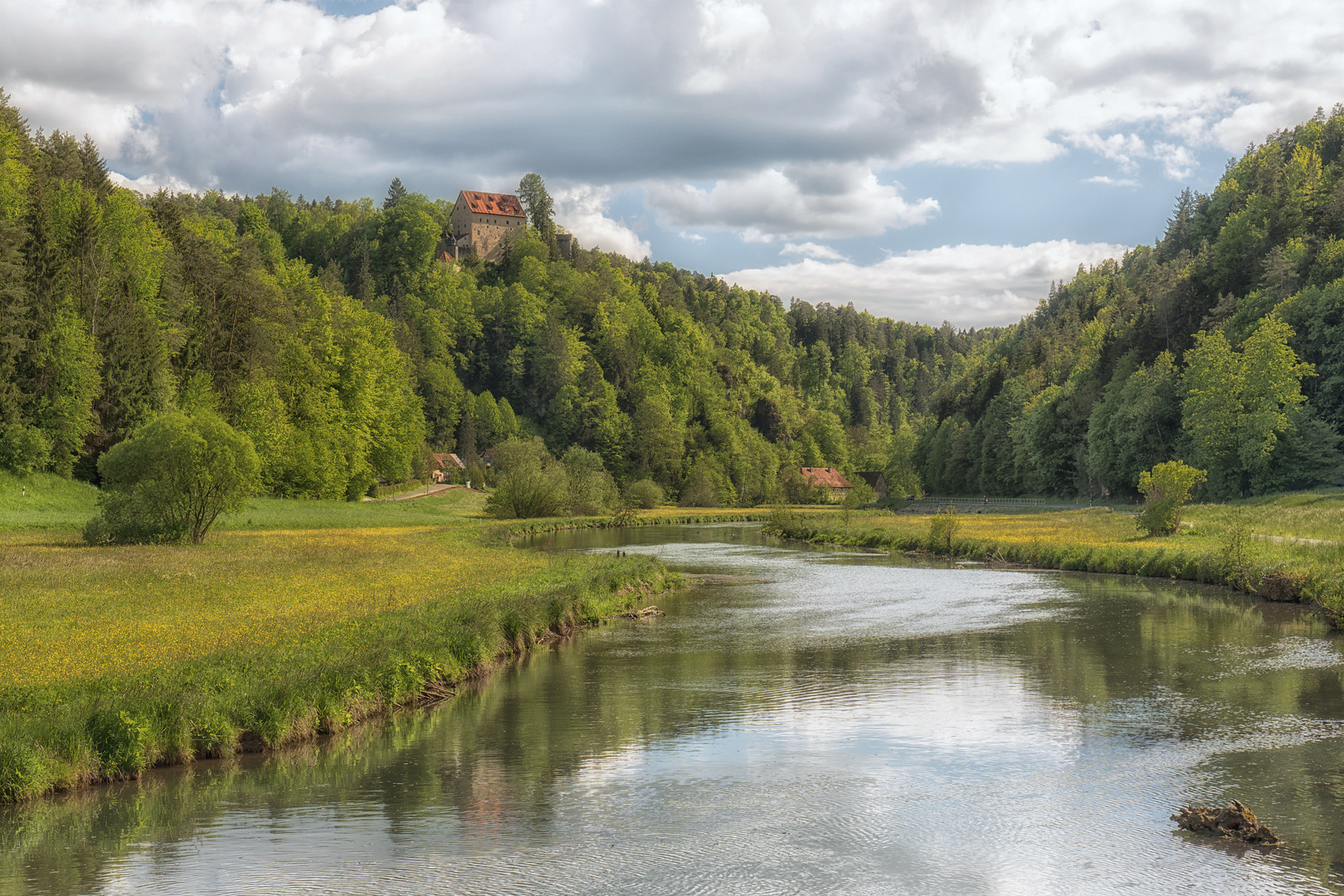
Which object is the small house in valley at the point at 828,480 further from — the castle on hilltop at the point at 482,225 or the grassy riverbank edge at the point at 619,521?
the castle on hilltop at the point at 482,225

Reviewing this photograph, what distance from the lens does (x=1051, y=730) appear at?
1803 cm

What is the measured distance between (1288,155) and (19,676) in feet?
477

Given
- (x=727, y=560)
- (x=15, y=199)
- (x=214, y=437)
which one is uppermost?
(x=15, y=199)

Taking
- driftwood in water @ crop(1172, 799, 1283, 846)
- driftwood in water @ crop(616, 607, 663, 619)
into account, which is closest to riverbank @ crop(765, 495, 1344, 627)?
driftwood in water @ crop(1172, 799, 1283, 846)

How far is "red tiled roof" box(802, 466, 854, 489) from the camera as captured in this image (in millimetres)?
157325

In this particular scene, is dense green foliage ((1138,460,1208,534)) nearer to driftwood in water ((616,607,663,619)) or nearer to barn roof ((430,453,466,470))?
driftwood in water ((616,607,663,619))

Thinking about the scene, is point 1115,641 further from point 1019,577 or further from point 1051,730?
point 1019,577

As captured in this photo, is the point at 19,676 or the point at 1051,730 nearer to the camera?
the point at 19,676

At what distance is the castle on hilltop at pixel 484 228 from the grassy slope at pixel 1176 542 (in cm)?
10824

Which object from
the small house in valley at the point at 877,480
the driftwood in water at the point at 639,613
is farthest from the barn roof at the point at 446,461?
the driftwood in water at the point at 639,613

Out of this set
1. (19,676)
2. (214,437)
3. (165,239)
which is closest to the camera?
(19,676)

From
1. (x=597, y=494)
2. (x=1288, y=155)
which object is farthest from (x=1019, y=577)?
(x=1288, y=155)

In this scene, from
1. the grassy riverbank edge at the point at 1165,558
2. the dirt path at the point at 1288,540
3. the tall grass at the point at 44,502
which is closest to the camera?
the grassy riverbank edge at the point at 1165,558

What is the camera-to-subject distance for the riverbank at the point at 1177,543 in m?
34.1
